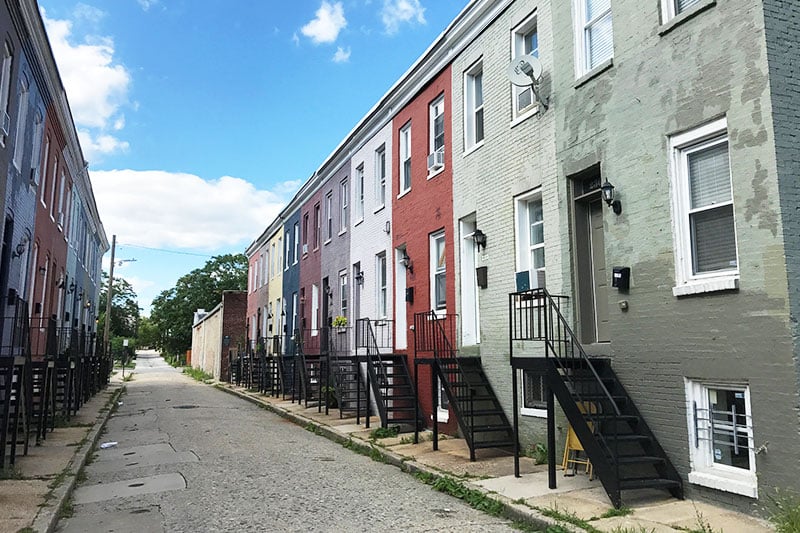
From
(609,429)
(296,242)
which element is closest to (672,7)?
(609,429)

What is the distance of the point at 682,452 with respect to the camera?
270 inches

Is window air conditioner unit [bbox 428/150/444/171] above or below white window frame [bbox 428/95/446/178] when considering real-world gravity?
below

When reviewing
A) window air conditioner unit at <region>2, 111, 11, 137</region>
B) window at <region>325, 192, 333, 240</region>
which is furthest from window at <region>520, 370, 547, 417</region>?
window at <region>325, 192, 333, 240</region>

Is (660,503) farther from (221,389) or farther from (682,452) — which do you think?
(221,389)

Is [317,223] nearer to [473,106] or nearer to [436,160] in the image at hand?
[436,160]

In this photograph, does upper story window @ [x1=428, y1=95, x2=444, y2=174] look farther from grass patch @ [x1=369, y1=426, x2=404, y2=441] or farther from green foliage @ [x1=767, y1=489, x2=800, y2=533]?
green foliage @ [x1=767, y1=489, x2=800, y2=533]

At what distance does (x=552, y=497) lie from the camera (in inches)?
277

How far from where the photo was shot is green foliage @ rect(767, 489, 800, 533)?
17.6 feet

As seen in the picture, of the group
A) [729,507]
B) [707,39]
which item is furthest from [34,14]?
[729,507]

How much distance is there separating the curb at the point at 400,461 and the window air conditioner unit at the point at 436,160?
5624 mm

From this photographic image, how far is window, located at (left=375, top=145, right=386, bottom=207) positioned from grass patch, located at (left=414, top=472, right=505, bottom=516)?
890cm

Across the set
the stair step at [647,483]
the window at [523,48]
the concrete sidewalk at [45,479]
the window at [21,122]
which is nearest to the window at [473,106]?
the window at [523,48]

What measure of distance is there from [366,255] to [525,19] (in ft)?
26.5

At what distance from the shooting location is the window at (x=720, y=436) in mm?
6250
